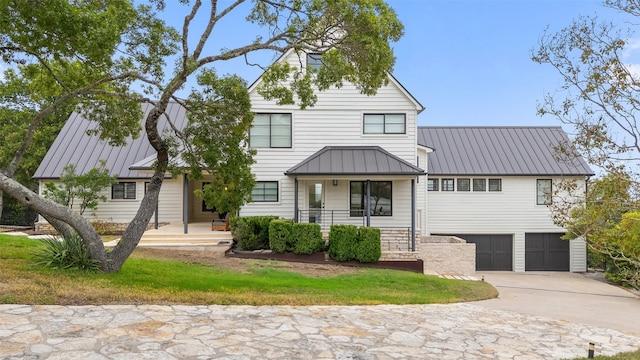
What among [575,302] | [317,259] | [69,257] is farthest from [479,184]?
[69,257]

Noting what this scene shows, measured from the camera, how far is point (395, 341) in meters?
5.83

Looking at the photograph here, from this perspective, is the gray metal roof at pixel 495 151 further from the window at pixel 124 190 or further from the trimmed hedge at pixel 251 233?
the window at pixel 124 190

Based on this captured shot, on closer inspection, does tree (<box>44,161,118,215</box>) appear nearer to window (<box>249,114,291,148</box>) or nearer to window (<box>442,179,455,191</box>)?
window (<box>249,114,291,148</box>)

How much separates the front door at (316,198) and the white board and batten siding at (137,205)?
662 centimetres

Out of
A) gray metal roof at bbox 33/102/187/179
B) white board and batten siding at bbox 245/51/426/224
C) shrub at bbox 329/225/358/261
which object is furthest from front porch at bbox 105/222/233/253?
gray metal roof at bbox 33/102/187/179

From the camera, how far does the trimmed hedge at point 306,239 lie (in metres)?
14.1

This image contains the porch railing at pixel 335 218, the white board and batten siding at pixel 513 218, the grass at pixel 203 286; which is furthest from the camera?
the white board and batten siding at pixel 513 218

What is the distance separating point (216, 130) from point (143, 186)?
39.6ft

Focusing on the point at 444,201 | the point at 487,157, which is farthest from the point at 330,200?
the point at 487,157

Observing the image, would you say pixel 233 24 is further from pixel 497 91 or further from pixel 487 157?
pixel 487 157

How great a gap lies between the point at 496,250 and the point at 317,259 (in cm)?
1071

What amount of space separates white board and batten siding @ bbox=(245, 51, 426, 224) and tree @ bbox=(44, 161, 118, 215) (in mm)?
6710

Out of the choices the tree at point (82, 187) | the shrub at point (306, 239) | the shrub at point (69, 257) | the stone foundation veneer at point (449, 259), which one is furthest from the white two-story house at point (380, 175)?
the shrub at point (69, 257)

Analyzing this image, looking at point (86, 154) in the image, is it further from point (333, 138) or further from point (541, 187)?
point (541, 187)
